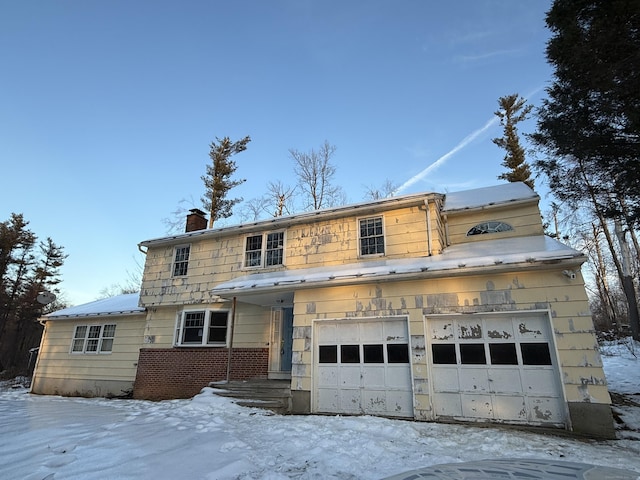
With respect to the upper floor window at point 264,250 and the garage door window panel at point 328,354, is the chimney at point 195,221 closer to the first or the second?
the upper floor window at point 264,250

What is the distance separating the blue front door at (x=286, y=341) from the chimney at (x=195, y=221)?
6.19m

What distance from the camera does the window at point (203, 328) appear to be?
12.0 meters

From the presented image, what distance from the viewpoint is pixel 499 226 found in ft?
36.8

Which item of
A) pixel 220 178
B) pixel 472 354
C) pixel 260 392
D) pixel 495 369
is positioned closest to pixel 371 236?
pixel 472 354

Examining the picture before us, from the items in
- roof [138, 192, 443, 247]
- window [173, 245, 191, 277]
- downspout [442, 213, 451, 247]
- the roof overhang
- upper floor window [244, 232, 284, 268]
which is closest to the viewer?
the roof overhang

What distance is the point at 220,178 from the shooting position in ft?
80.8

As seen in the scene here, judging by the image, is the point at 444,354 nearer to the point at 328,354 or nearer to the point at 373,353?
the point at 373,353

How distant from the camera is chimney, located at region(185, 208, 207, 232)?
49.3 ft

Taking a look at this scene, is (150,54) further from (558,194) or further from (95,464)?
(558,194)

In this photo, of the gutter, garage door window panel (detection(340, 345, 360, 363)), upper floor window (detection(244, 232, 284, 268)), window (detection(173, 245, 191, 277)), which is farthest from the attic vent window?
window (detection(173, 245, 191, 277))

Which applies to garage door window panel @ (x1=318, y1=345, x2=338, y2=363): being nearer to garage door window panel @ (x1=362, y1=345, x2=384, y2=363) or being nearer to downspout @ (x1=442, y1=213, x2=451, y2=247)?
garage door window panel @ (x1=362, y1=345, x2=384, y2=363)

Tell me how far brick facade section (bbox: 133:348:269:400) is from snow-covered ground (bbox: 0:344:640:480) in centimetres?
285

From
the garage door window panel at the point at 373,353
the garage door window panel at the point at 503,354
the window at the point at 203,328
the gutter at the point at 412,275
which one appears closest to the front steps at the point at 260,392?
the window at the point at 203,328

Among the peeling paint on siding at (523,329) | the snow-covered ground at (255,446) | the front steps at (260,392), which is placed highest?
the peeling paint on siding at (523,329)
